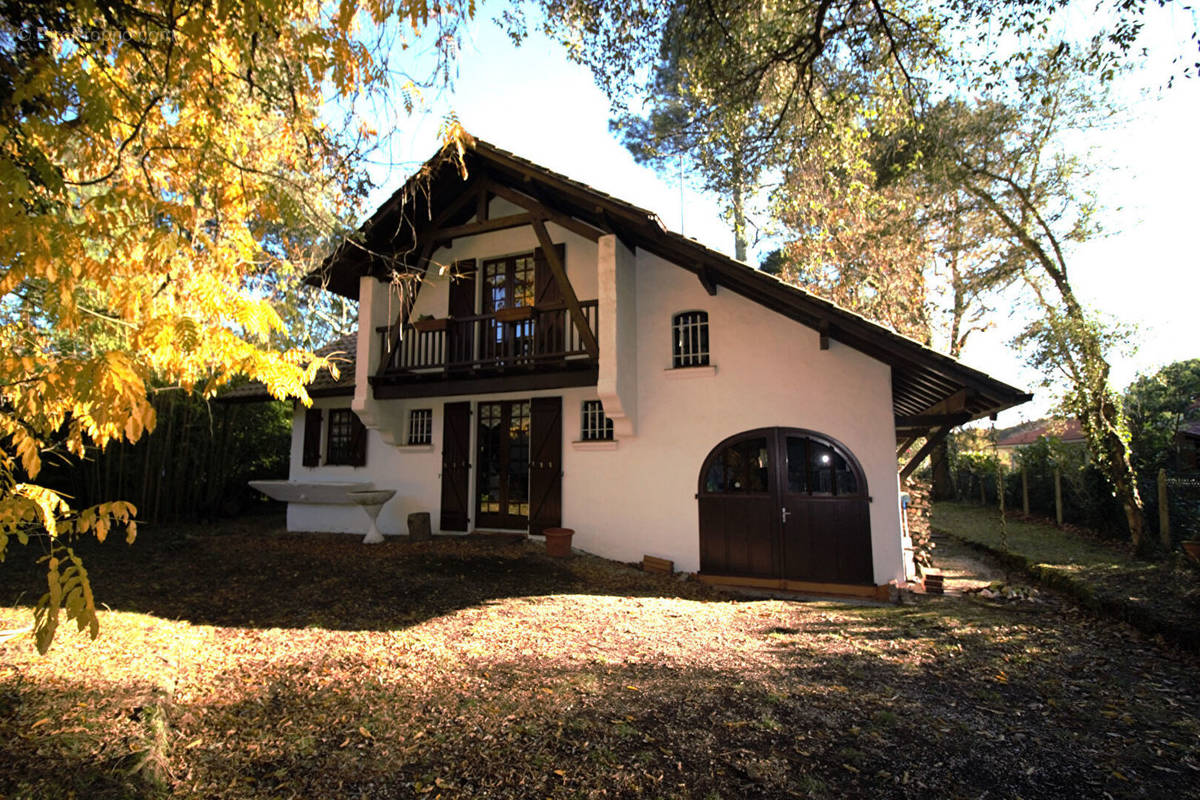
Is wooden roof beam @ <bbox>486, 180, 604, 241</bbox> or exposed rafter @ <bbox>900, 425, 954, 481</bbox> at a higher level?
wooden roof beam @ <bbox>486, 180, 604, 241</bbox>

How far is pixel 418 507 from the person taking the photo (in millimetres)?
10094

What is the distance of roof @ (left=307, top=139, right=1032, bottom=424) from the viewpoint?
654 centimetres

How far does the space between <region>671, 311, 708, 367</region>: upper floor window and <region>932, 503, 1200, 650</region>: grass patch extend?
17.9 feet

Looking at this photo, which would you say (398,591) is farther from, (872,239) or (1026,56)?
(872,239)

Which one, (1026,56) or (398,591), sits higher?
(1026,56)

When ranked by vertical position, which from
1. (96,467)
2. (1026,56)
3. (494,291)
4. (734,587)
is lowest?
(734,587)

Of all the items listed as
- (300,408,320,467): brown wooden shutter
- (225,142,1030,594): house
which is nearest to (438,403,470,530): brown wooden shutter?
(225,142,1030,594): house

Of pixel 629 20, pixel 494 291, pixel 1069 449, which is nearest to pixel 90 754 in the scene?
pixel 629 20

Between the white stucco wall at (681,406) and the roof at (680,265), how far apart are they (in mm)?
337

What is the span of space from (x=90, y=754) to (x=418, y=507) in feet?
25.6

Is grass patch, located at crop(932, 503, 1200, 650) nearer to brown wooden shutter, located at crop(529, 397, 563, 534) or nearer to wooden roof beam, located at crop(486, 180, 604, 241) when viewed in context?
brown wooden shutter, located at crop(529, 397, 563, 534)

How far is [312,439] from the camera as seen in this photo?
1118cm

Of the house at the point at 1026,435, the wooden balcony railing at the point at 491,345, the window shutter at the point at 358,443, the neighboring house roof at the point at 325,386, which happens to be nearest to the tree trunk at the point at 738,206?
the wooden balcony railing at the point at 491,345

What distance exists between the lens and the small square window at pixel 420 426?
34.0ft
